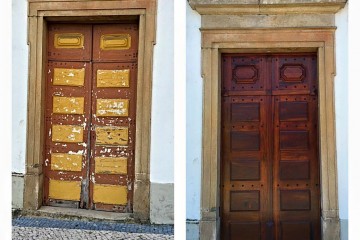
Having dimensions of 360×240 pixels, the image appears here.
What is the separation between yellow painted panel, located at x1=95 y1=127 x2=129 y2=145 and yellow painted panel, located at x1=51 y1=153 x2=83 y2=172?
0.23 metres

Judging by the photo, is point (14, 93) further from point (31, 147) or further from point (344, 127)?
point (344, 127)

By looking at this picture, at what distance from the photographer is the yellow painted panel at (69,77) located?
10.7ft

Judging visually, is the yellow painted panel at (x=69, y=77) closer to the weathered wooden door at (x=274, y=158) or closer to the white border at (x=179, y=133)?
the weathered wooden door at (x=274, y=158)

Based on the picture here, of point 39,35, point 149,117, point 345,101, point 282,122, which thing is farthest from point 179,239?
point 39,35

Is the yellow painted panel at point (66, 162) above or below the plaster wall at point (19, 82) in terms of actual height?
below

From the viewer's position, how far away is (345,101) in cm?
309

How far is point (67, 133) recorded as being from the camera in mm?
3293

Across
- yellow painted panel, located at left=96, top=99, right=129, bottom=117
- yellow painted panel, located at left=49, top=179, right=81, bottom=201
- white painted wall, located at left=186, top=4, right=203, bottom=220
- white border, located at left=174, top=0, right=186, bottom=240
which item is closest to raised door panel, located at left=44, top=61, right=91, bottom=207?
yellow painted panel, located at left=49, top=179, right=81, bottom=201

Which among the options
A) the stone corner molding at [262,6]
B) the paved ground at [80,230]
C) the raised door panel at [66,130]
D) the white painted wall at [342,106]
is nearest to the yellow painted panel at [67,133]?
the raised door panel at [66,130]

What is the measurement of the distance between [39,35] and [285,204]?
2.45 metres

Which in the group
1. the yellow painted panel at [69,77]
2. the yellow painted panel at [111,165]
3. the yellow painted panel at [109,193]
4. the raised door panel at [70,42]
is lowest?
the yellow painted panel at [109,193]

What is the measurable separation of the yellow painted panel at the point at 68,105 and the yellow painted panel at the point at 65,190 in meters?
0.58

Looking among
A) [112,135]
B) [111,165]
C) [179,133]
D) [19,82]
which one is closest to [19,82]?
[19,82]

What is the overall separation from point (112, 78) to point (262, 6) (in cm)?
139
